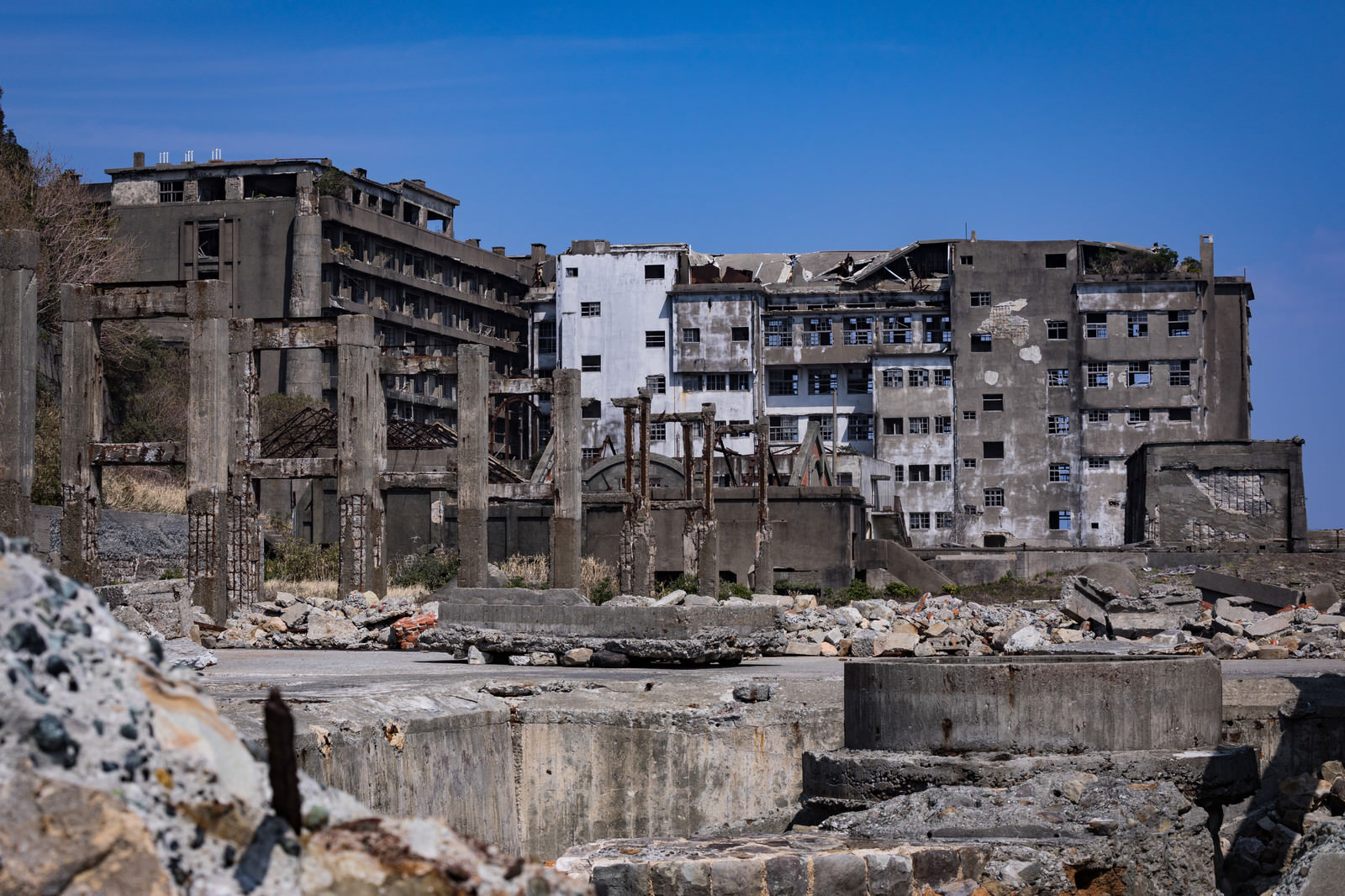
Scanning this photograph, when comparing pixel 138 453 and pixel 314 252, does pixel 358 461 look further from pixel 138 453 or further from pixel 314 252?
pixel 314 252

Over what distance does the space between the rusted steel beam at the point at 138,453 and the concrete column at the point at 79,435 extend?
0.18 meters

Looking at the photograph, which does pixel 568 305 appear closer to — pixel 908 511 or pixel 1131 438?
pixel 908 511

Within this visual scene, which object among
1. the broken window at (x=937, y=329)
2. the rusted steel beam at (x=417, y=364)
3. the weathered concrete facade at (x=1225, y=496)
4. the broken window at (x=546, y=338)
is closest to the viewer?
the rusted steel beam at (x=417, y=364)

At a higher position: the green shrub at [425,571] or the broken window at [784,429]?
the broken window at [784,429]

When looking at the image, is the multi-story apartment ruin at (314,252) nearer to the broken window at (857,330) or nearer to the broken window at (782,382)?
the broken window at (782,382)

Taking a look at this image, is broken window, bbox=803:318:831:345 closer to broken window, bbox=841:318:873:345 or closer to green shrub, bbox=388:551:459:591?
broken window, bbox=841:318:873:345

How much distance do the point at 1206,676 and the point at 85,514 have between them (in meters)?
17.2

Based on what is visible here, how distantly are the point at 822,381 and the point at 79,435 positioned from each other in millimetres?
45213

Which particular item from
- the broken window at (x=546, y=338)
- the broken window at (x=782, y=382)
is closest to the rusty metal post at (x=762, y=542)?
the broken window at (x=782, y=382)

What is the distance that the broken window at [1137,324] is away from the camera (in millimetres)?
60188

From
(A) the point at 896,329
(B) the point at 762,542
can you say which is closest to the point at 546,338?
(A) the point at 896,329

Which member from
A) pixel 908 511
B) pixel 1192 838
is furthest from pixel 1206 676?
pixel 908 511

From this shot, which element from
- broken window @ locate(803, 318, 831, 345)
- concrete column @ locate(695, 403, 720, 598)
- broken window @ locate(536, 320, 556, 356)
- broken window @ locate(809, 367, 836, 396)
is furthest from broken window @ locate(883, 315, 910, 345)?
concrete column @ locate(695, 403, 720, 598)

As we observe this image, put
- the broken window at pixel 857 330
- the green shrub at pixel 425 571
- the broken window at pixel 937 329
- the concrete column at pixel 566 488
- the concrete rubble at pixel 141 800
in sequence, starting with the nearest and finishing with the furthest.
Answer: the concrete rubble at pixel 141 800 → the concrete column at pixel 566 488 → the green shrub at pixel 425 571 → the broken window at pixel 937 329 → the broken window at pixel 857 330
